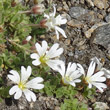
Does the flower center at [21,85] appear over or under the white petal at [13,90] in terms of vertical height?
under

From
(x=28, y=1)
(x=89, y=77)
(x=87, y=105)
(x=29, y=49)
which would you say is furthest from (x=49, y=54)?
(x=28, y=1)

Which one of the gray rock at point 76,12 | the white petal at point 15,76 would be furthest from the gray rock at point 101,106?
the gray rock at point 76,12

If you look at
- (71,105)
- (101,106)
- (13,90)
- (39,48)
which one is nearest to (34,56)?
(39,48)

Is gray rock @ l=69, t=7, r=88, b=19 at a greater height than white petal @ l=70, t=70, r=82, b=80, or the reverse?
gray rock @ l=69, t=7, r=88, b=19

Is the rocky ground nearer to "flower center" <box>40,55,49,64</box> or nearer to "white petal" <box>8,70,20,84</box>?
"flower center" <box>40,55,49,64</box>

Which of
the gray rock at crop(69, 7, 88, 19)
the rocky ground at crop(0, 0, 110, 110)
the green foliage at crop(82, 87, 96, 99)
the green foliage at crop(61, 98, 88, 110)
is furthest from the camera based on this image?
the gray rock at crop(69, 7, 88, 19)

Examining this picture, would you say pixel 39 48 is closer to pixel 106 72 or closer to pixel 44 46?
pixel 44 46

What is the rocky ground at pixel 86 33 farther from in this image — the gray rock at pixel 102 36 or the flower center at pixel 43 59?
the flower center at pixel 43 59

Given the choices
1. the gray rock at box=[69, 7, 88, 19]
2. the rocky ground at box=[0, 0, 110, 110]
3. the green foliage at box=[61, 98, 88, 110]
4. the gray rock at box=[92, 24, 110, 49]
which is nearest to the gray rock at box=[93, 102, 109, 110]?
the rocky ground at box=[0, 0, 110, 110]
